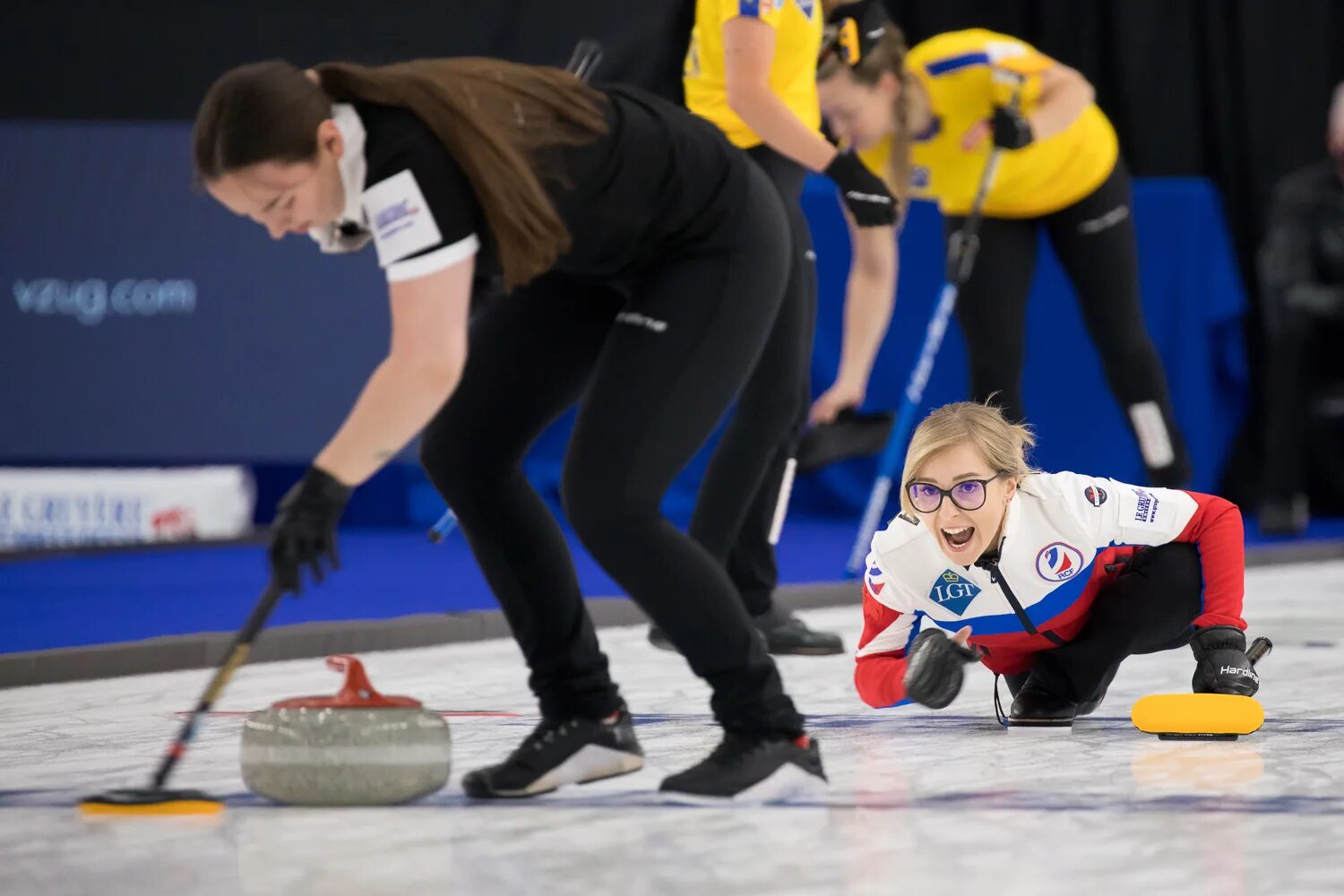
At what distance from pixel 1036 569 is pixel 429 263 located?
120 centimetres

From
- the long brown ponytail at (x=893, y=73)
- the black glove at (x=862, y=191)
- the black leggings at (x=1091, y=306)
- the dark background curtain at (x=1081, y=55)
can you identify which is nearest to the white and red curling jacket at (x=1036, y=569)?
the black glove at (x=862, y=191)

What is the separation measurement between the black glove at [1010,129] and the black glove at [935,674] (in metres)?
2.16

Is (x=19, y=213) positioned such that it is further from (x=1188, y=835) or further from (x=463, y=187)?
(x=1188, y=835)

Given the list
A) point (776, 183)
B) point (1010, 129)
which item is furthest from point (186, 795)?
point (1010, 129)

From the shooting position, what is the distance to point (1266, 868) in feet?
6.69

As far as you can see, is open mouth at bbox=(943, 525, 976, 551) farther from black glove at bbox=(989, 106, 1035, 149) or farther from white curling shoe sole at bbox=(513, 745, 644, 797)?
black glove at bbox=(989, 106, 1035, 149)

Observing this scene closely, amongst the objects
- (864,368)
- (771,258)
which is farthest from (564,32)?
(771,258)

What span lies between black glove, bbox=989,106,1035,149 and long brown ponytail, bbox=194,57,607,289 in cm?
254

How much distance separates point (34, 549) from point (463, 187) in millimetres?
3966

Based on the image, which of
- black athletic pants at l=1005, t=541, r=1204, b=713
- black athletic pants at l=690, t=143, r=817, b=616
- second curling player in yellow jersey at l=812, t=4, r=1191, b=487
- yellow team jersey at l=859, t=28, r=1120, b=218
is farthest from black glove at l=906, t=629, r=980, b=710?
yellow team jersey at l=859, t=28, r=1120, b=218

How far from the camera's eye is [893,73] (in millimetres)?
4477

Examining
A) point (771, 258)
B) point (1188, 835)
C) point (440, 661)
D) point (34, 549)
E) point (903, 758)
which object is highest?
point (771, 258)

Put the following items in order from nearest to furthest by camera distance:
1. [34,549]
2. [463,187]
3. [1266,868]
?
1. [1266,868]
2. [463,187]
3. [34,549]

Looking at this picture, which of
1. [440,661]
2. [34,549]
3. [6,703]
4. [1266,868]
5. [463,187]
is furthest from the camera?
[34,549]
